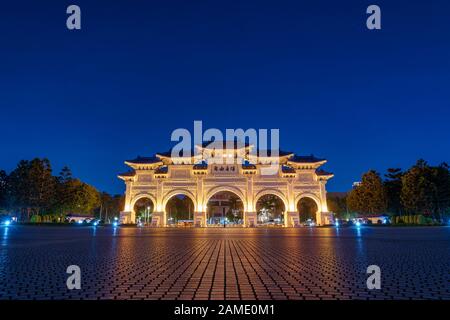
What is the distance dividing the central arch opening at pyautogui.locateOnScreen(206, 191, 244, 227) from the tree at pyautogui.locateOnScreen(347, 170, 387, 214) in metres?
28.9

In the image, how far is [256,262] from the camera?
308 inches

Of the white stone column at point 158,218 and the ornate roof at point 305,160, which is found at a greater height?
the ornate roof at point 305,160

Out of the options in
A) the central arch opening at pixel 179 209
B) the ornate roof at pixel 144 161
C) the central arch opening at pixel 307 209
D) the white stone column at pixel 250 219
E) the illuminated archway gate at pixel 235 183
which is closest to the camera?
the white stone column at pixel 250 219

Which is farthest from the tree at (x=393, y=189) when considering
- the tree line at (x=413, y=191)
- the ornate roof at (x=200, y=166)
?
the ornate roof at (x=200, y=166)

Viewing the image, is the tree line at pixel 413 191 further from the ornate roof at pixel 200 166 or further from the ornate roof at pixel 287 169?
the ornate roof at pixel 200 166

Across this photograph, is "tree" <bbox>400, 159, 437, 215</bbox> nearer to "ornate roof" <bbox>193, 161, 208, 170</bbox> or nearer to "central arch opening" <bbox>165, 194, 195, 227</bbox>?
"ornate roof" <bbox>193, 161, 208, 170</bbox>

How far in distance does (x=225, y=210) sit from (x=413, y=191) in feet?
148

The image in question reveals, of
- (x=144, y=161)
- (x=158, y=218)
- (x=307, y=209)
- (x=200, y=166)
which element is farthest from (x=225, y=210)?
(x=144, y=161)

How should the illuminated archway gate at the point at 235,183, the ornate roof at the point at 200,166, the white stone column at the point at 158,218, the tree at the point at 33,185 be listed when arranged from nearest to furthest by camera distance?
the tree at the point at 33,185, the illuminated archway gate at the point at 235,183, the white stone column at the point at 158,218, the ornate roof at the point at 200,166

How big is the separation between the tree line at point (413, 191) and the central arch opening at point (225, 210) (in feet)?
97.7

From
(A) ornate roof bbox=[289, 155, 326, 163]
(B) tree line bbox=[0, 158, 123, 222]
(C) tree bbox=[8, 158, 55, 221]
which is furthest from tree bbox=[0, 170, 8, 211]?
(A) ornate roof bbox=[289, 155, 326, 163]

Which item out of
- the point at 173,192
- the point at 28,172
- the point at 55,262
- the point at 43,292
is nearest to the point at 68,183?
the point at 28,172

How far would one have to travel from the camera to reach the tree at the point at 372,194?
157 feet

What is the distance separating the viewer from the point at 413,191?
4009 cm
